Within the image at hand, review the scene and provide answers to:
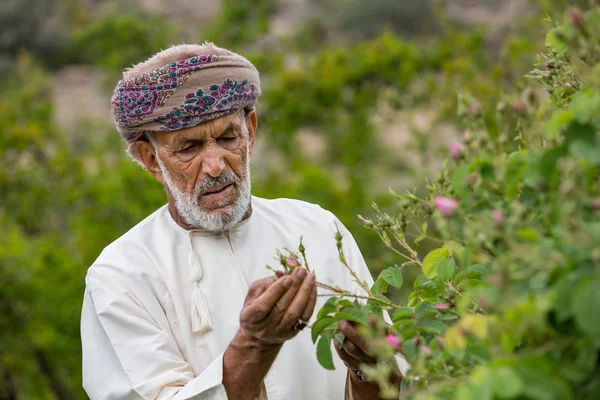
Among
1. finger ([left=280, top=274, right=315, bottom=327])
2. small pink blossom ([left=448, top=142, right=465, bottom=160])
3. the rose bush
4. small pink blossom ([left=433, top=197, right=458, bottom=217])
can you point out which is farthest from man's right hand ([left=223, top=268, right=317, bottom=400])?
small pink blossom ([left=433, top=197, right=458, bottom=217])

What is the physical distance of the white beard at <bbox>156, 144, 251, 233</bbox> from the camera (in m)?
2.83

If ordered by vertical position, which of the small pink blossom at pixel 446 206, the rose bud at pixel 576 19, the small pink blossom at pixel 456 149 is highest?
the rose bud at pixel 576 19

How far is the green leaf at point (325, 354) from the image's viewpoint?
1871 mm

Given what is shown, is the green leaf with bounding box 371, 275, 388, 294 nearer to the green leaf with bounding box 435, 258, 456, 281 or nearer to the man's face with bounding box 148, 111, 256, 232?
the green leaf with bounding box 435, 258, 456, 281

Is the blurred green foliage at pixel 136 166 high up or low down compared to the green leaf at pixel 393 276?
down

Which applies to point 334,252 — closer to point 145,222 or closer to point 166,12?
point 145,222

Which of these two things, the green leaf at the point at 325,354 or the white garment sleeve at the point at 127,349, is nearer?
the green leaf at the point at 325,354

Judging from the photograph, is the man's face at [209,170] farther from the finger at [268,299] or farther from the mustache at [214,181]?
the finger at [268,299]

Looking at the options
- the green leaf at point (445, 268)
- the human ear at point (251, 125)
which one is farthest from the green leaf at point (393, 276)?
the human ear at point (251, 125)

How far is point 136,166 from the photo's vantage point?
11.7m

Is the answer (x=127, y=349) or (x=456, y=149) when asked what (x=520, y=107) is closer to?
(x=456, y=149)

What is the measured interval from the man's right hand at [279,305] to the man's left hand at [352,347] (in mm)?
105

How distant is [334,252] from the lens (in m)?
3.05

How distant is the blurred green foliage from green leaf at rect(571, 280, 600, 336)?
8554 mm
